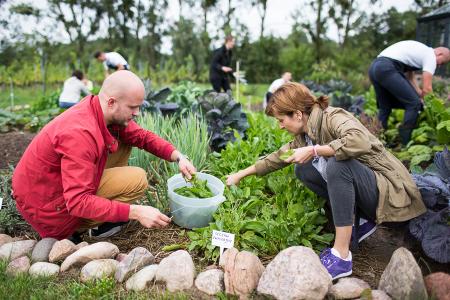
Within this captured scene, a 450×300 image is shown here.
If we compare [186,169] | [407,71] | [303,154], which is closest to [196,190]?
[186,169]

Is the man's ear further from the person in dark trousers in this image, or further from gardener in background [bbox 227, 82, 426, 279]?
the person in dark trousers

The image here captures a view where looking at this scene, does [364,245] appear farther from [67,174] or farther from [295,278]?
[67,174]

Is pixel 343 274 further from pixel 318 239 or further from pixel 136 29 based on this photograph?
pixel 136 29

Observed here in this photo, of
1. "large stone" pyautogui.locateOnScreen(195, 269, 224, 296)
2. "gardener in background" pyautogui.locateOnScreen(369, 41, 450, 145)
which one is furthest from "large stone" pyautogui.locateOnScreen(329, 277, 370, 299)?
"gardener in background" pyautogui.locateOnScreen(369, 41, 450, 145)

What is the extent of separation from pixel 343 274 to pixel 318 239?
0.92 feet

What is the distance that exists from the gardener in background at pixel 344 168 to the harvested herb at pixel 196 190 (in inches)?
26.1

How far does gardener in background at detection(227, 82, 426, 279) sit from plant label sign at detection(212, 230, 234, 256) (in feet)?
1.57

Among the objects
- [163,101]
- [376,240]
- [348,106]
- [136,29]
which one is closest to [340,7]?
[136,29]

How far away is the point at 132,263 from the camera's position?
1.94 metres

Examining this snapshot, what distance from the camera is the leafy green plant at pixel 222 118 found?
3799 mm

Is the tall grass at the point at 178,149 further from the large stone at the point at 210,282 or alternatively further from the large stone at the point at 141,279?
the large stone at the point at 210,282

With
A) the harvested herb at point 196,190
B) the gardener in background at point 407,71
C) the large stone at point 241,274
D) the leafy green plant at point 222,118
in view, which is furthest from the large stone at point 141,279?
the gardener in background at point 407,71

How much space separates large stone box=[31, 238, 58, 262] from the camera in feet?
6.85

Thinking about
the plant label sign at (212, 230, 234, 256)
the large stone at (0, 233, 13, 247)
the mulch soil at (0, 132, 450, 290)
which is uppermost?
the plant label sign at (212, 230, 234, 256)
